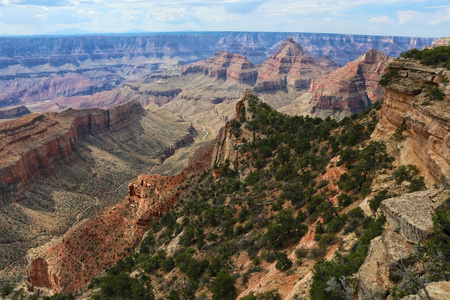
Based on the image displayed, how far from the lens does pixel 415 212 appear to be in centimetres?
1792

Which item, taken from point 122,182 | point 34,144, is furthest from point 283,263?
point 34,144

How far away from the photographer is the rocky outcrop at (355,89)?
7175 inches

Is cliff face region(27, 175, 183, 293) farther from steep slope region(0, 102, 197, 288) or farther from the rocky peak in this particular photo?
the rocky peak

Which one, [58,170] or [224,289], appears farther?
[58,170]

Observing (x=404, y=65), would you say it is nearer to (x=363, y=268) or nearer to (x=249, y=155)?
(x=363, y=268)

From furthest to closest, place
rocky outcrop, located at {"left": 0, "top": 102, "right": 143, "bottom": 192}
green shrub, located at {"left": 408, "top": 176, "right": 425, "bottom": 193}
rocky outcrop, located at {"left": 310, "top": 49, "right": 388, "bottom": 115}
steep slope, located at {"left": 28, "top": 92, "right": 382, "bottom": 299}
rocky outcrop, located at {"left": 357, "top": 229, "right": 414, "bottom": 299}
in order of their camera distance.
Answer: rocky outcrop, located at {"left": 310, "top": 49, "right": 388, "bottom": 115} → rocky outcrop, located at {"left": 0, "top": 102, "right": 143, "bottom": 192} → steep slope, located at {"left": 28, "top": 92, "right": 382, "bottom": 299} → green shrub, located at {"left": 408, "top": 176, "right": 425, "bottom": 193} → rocky outcrop, located at {"left": 357, "top": 229, "right": 414, "bottom": 299}

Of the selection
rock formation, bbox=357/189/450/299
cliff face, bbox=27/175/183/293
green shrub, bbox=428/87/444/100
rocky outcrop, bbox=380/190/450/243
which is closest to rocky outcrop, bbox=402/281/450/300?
rock formation, bbox=357/189/450/299

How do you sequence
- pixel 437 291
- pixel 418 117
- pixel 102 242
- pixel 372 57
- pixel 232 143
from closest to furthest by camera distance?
pixel 437 291, pixel 418 117, pixel 102 242, pixel 232 143, pixel 372 57

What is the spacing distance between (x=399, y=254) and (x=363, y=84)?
7749 inches

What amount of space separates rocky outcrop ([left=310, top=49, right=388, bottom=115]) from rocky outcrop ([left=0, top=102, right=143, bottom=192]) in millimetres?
147023

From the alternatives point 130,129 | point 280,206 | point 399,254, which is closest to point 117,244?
point 280,206

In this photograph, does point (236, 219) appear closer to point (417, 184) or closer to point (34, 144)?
point (417, 184)

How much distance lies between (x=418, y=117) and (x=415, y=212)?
13.4m

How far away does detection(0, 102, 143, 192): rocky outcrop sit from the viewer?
322 feet
